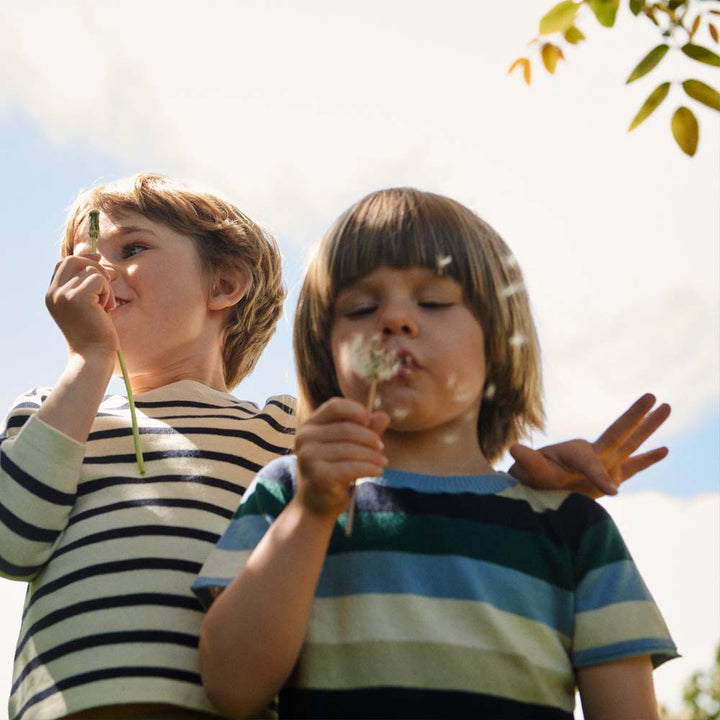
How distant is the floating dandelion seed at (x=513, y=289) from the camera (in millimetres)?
2219

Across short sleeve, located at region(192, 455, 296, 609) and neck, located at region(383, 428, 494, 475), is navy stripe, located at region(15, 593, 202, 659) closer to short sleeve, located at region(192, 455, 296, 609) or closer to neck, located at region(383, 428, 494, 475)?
short sleeve, located at region(192, 455, 296, 609)

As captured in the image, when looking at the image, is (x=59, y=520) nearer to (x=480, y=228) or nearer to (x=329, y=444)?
(x=329, y=444)

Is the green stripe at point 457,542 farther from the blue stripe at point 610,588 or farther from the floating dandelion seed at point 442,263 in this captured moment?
the floating dandelion seed at point 442,263

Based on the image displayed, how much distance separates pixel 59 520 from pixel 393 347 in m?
0.95

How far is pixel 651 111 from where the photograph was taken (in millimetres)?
1910

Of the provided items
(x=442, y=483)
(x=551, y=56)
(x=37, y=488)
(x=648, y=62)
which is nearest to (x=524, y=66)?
(x=551, y=56)

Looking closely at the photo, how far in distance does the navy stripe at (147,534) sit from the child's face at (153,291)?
71cm

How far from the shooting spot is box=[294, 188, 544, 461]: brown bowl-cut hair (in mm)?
2129

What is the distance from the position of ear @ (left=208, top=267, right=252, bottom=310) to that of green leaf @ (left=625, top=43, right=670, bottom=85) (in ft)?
5.25

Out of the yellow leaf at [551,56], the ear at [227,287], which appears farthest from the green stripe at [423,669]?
the ear at [227,287]

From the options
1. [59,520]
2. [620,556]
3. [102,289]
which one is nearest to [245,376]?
[102,289]

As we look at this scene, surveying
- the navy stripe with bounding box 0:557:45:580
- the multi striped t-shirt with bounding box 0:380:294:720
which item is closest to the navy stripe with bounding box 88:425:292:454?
the multi striped t-shirt with bounding box 0:380:294:720

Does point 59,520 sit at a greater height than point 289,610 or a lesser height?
greater

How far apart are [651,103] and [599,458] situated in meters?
0.76
